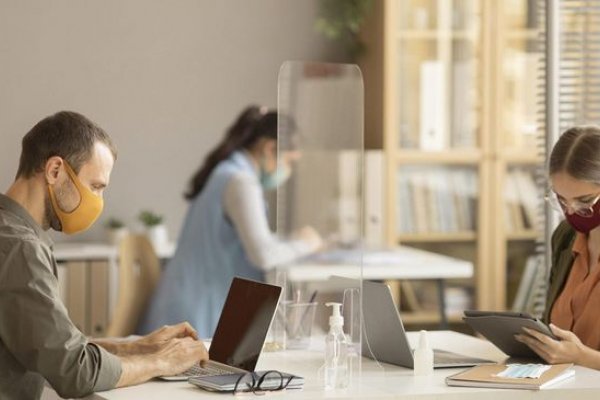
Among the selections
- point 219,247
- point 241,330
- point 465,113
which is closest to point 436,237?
point 465,113

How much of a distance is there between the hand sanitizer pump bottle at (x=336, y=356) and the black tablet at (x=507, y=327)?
17.0 inches

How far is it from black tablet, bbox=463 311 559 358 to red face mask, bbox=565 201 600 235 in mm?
382

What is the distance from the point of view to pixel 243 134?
491 centimetres

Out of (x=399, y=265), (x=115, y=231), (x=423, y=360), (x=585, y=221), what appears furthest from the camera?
(x=115, y=231)

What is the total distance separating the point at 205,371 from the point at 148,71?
365cm

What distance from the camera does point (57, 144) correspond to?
2.63 meters

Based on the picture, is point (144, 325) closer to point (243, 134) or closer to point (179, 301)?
point (179, 301)

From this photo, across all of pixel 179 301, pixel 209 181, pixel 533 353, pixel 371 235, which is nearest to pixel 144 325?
pixel 179 301

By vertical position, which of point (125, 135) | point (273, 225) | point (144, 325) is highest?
point (125, 135)

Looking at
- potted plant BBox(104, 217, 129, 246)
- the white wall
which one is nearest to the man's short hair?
potted plant BBox(104, 217, 129, 246)

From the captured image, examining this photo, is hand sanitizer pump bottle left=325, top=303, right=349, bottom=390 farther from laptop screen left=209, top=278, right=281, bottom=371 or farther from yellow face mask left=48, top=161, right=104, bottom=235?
yellow face mask left=48, top=161, right=104, bottom=235

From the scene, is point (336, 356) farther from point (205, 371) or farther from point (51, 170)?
point (51, 170)

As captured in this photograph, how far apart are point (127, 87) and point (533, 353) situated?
3.64 m

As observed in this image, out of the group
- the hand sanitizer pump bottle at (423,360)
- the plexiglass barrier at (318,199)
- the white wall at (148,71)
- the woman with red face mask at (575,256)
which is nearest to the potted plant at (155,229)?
the white wall at (148,71)
